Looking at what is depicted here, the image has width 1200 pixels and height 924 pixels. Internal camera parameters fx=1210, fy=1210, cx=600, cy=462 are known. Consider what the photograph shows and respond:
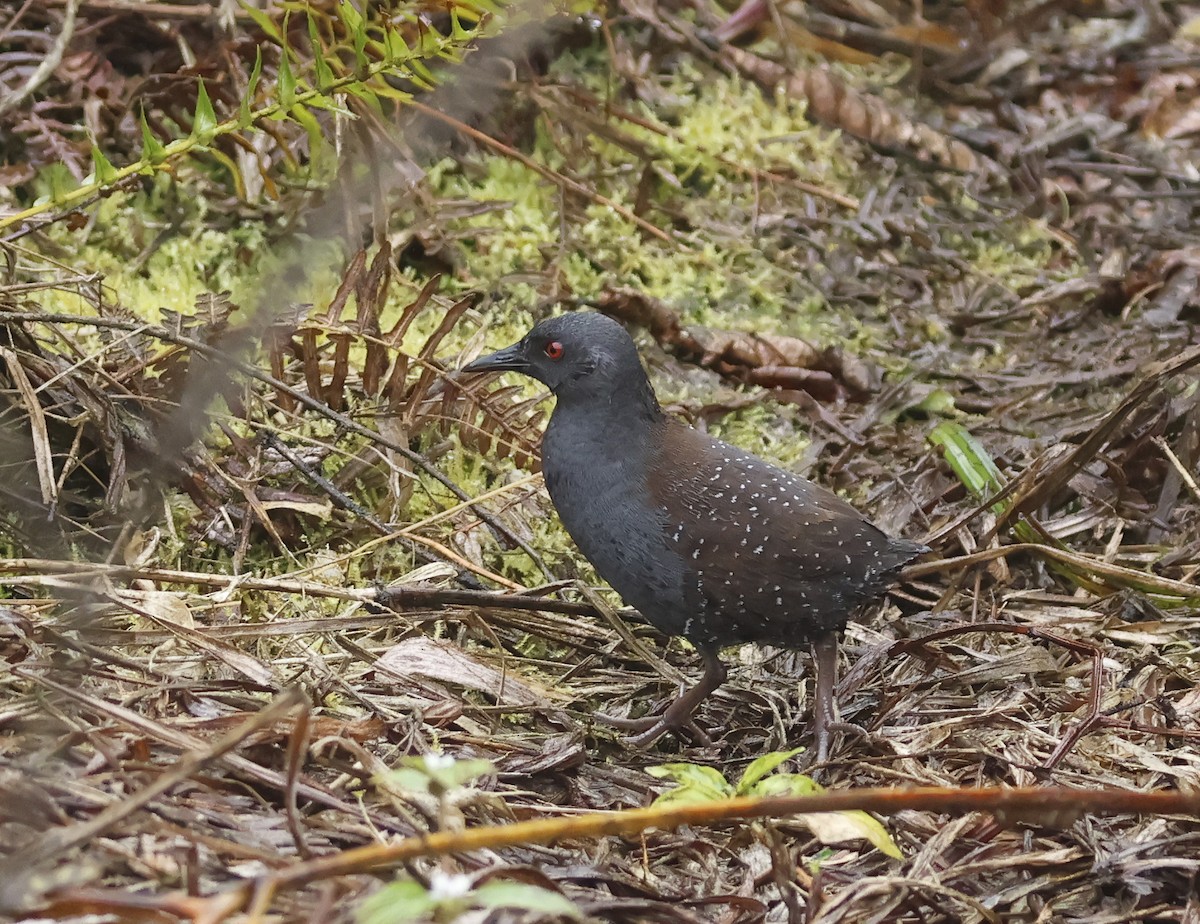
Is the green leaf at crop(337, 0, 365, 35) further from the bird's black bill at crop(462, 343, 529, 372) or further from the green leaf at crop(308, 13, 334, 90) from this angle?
the bird's black bill at crop(462, 343, 529, 372)

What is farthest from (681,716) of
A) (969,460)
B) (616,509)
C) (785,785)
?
(969,460)

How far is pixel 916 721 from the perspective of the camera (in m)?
3.52

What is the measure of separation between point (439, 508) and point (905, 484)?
1805mm

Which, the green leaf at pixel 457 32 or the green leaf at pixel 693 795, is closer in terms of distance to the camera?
the green leaf at pixel 693 795

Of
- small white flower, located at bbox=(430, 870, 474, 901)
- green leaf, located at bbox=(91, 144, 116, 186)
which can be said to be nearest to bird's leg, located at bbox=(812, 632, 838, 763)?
small white flower, located at bbox=(430, 870, 474, 901)

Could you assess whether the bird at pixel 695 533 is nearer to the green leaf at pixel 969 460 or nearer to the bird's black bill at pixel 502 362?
the bird's black bill at pixel 502 362

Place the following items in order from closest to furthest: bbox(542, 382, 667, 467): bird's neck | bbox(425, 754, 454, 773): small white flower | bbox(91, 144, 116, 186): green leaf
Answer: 1. bbox(425, 754, 454, 773): small white flower
2. bbox(91, 144, 116, 186): green leaf
3. bbox(542, 382, 667, 467): bird's neck

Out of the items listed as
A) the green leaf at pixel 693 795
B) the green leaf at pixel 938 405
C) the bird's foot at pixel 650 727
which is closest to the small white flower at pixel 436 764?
the green leaf at pixel 693 795

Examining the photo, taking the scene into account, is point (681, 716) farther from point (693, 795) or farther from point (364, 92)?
point (364, 92)

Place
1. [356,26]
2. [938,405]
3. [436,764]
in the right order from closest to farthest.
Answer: [436,764]
[356,26]
[938,405]

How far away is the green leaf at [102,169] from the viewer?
337 centimetres

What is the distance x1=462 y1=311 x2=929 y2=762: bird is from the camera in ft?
11.9

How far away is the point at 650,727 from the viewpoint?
3.67 metres

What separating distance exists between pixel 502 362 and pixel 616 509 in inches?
28.3
